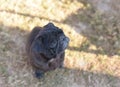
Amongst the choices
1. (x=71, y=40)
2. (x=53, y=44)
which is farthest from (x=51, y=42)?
(x=71, y=40)

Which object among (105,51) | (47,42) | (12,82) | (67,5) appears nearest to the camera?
(47,42)

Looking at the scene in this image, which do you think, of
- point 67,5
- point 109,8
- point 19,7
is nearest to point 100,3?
point 109,8

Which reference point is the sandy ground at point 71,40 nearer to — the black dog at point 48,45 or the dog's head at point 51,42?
the black dog at point 48,45

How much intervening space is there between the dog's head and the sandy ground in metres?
0.62

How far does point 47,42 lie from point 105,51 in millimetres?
1099

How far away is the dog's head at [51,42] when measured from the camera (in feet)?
10.4

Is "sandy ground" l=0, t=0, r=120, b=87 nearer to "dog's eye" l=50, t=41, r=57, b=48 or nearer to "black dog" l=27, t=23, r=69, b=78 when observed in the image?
"black dog" l=27, t=23, r=69, b=78

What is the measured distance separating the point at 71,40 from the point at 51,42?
2.90 feet

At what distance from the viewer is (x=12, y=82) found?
3660 millimetres

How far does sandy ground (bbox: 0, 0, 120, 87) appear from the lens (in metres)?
3.75

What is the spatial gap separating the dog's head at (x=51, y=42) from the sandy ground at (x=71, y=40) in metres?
0.62

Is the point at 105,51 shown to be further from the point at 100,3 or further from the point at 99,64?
the point at 100,3

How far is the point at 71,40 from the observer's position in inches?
158

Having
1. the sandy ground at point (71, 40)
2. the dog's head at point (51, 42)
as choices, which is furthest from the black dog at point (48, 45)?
the sandy ground at point (71, 40)
